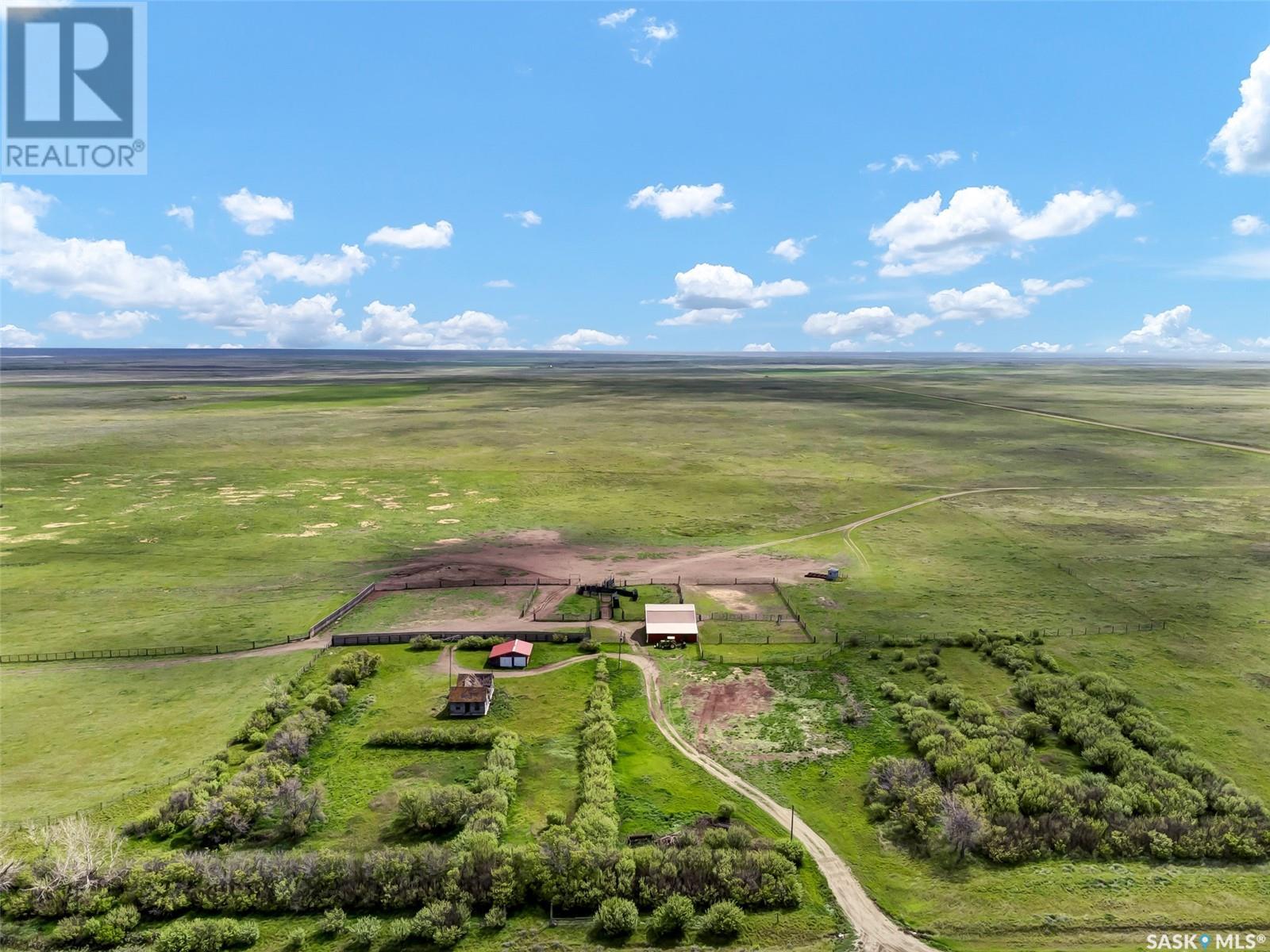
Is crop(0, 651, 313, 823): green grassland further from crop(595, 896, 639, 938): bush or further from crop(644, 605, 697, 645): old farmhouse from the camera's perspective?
crop(644, 605, 697, 645): old farmhouse

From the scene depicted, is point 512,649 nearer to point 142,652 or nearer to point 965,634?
point 142,652

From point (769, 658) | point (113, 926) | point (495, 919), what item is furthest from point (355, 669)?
point (769, 658)

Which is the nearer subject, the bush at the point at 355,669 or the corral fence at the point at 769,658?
the bush at the point at 355,669

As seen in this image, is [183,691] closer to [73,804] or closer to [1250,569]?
[73,804]

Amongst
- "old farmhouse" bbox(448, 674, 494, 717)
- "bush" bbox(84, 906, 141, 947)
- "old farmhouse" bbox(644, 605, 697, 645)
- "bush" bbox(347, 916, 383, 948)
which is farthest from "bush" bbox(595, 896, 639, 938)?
"old farmhouse" bbox(644, 605, 697, 645)

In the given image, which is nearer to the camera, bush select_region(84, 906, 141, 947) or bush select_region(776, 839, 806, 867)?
bush select_region(84, 906, 141, 947)

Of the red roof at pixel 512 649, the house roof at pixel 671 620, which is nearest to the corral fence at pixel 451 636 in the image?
the red roof at pixel 512 649

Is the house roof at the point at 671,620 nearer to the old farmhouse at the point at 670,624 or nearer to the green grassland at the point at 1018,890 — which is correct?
the old farmhouse at the point at 670,624
